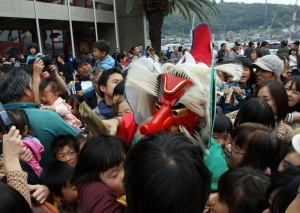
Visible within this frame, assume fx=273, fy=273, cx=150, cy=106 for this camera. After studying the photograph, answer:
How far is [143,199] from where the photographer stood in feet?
2.75

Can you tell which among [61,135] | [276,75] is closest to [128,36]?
[276,75]

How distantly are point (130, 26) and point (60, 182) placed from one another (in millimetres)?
14969

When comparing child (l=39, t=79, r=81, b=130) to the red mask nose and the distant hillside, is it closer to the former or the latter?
the red mask nose

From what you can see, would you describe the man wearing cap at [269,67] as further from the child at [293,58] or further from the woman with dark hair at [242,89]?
the child at [293,58]

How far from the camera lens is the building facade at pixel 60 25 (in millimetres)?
9805

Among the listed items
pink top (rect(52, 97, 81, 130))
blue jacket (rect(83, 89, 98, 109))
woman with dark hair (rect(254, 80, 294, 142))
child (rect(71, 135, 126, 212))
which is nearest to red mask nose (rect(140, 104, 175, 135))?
child (rect(71, 135, 126, 212))

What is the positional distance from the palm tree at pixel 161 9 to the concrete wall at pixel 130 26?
2265 mm

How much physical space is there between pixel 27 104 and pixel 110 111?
2.26 ft

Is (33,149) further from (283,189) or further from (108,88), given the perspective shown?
(283,189)

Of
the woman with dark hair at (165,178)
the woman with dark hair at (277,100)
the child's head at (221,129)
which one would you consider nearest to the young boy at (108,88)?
the child's head at (221,129)

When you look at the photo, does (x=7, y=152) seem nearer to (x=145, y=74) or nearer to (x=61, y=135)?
(x=61, y=135)

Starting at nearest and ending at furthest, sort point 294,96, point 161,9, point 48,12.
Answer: point 294,96 < point 48,12 < point 161,9

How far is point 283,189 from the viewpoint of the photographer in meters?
0.94

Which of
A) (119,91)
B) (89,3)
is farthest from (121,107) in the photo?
(89,3)
